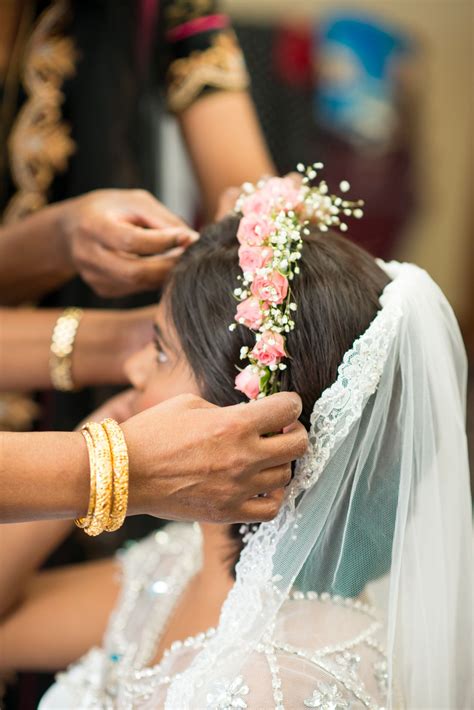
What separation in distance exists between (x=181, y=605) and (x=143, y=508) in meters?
0.51

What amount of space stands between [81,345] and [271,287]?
55 centimetres

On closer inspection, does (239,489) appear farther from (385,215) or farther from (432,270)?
(432,270)

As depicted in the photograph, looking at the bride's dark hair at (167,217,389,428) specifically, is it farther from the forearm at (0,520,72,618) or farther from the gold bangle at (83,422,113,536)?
the forearm at (0,520,72,618)

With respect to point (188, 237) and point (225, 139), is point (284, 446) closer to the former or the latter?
point (188, 237)

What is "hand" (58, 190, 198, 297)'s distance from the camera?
130 centimetres

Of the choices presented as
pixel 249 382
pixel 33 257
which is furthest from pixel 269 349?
pixel 33 257

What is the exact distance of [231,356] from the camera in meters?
1.15

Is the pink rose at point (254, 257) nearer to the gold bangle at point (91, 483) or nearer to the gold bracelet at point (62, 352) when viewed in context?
the gold bangle at point (91, 483)

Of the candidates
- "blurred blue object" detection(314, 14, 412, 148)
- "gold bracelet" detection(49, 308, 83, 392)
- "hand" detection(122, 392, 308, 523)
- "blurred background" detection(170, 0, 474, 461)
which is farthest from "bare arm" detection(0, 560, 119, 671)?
"blurred blue object" detection(314, 14, 412, 148)

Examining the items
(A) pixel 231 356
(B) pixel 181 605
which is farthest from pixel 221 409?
(B) pixel 181 605

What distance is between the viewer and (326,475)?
3.67 ft

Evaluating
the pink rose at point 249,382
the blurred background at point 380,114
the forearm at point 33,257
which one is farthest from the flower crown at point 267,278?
the blurred background at point 380,114

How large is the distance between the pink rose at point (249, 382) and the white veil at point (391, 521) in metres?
0.08

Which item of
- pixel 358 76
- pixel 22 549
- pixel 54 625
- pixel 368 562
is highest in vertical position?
pixel 358 76
